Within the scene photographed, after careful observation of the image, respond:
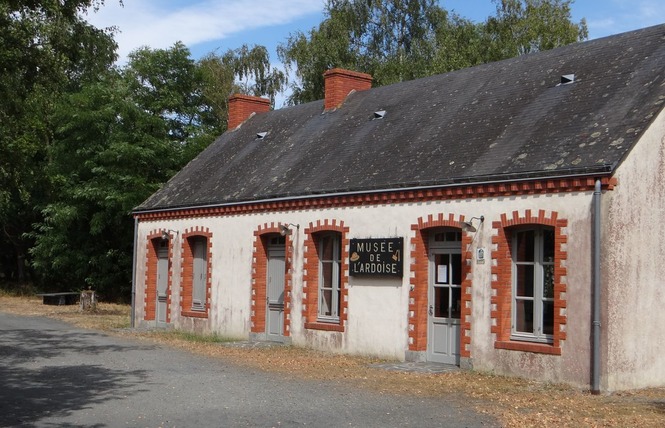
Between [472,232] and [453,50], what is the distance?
22819 mm

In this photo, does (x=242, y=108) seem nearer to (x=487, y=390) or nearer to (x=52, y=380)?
(x=52, y=380)

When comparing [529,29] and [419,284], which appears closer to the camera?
[419,284]

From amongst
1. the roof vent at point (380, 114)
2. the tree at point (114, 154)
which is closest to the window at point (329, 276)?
the roof vent at point (380, 114)

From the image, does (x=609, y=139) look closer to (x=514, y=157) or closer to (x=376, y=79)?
(x=514, y=157)

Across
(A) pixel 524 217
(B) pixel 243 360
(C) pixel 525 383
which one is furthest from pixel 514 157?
(B) pixel 243 360

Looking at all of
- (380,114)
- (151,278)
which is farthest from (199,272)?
(380,114)

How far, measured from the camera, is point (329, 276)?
60.8 feet

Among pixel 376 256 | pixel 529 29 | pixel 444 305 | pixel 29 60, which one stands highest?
pixel 529 29

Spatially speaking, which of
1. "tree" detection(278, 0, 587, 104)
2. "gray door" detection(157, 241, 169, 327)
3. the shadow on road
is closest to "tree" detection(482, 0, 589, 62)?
"tree" detection(278, 0, 587, 104)

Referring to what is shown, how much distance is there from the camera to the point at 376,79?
125ft

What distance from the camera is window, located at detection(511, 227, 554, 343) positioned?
13836mm

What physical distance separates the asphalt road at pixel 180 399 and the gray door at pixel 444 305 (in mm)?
3340

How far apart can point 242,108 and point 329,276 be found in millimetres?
10358

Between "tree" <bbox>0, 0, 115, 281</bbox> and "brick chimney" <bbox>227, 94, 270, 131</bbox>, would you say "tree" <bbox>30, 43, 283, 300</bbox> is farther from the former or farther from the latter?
"tree" <bbox>0, 0, 115, 281</bbox>
